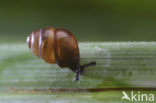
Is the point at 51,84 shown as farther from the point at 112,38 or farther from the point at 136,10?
the point at 136,10

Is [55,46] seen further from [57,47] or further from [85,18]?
[85,18]

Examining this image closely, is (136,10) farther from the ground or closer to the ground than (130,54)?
farther from the ground

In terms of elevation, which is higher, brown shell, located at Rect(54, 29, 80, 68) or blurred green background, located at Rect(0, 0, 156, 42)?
blurred green background, located at Rect(0, 0, 156, 42)

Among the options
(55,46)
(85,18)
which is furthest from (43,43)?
(85,18)

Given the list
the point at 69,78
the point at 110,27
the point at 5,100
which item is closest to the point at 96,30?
the point at 110,27

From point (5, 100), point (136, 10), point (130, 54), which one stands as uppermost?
point (136, 10)

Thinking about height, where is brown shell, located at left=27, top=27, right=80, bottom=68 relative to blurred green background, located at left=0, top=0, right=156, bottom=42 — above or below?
below

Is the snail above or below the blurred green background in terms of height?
below
